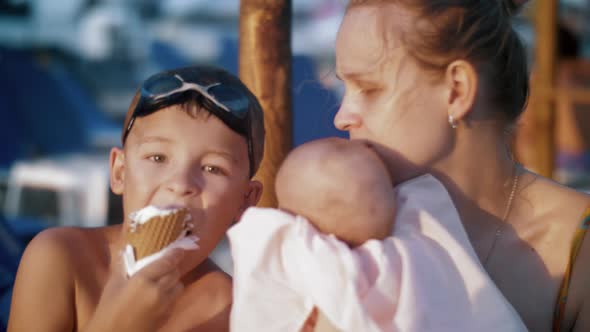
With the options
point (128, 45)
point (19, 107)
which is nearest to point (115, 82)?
point (128, 45)

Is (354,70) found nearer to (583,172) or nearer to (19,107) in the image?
(19,107)

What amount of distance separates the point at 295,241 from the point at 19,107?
7.23 metres

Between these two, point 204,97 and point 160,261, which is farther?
point 204,97

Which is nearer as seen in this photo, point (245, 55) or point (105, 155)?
point (245, 55)

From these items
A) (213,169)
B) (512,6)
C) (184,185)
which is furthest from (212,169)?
(512,6)

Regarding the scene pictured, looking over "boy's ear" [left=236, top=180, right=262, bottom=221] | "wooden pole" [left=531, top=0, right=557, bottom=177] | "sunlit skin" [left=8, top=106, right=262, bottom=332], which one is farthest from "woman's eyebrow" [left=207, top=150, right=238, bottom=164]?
"wooden pole" [left=531, top=0, right=557, bottom=177]

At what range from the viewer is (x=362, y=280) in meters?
1.17

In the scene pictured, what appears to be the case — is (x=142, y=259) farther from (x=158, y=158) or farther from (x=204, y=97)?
(x=204, y=97)

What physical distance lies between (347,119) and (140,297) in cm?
61

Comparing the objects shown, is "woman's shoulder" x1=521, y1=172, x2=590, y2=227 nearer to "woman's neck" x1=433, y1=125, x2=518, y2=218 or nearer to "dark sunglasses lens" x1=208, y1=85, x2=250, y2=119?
"woman's neck" x1=433, y1=125, x2=518, y2=218

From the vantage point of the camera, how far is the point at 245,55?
216 cm

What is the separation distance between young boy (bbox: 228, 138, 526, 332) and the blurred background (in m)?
0.72

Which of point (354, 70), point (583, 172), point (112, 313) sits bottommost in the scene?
point (583, 172)

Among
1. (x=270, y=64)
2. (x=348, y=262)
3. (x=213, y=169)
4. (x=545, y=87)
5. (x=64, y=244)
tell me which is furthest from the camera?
(x=545, y=87)
